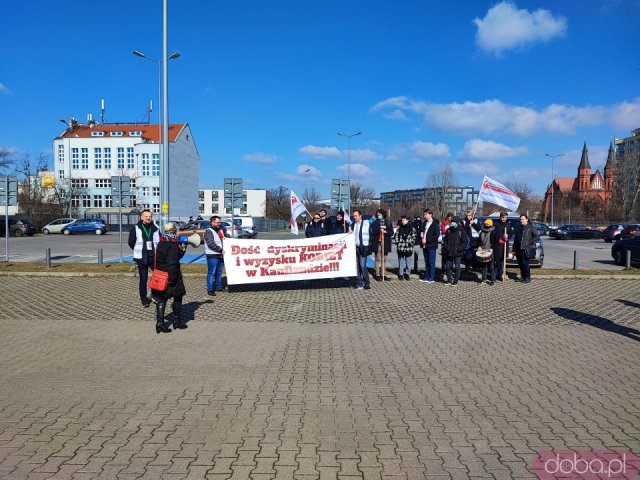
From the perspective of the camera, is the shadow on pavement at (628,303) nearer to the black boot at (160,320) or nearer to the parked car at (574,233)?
the black boot at (160,320)

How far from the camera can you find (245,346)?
7.32 meters

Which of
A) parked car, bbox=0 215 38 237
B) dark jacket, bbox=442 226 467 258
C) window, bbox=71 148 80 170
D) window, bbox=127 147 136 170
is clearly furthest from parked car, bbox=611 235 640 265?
window, bbox=71 148 80 170

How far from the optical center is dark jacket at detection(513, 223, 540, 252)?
1373cm

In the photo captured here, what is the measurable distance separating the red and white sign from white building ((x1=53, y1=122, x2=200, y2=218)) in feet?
216

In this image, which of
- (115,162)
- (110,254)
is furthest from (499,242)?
(115,162)

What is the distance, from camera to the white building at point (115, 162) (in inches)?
2982

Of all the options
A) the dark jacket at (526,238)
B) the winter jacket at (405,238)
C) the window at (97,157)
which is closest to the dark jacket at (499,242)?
the dark jacket at (526,238)

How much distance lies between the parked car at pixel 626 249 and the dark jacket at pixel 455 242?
33.1 feet

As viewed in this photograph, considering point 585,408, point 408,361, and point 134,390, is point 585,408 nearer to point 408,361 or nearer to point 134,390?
point 408,361

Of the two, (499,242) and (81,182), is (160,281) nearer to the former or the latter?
(499,242)

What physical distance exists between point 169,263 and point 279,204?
104094 mm

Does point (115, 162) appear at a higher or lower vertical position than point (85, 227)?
higher

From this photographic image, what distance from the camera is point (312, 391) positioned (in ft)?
17.8

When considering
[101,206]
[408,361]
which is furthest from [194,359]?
[101,206]
